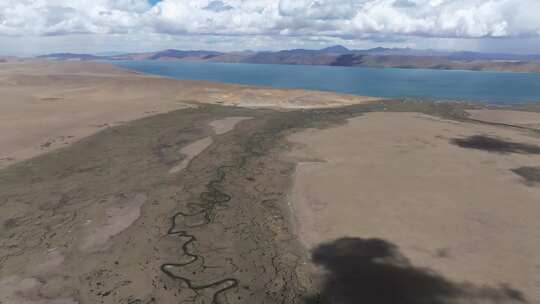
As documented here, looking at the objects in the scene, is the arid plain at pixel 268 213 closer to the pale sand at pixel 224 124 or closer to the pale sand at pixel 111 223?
the pale sand at pixel 111 223

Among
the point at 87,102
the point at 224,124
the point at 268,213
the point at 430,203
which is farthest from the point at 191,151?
the point at 87,102

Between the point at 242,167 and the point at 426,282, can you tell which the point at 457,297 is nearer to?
the point at 426,282

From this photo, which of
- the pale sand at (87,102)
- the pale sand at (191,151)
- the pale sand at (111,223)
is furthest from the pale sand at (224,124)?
the pale sand at (111,223)

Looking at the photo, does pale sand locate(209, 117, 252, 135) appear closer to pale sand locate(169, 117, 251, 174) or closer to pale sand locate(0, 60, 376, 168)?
pale sand locate(169, 117, 251, 174)

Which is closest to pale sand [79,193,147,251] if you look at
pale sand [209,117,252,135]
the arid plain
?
the arid plain

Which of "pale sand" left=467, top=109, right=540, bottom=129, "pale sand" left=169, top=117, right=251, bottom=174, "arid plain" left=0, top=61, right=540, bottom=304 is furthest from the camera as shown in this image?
"pale sand" left=467, top=109, right=540, bottom=129

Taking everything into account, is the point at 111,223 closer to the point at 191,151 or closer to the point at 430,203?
the point at 191,151
